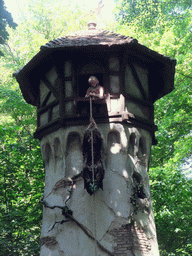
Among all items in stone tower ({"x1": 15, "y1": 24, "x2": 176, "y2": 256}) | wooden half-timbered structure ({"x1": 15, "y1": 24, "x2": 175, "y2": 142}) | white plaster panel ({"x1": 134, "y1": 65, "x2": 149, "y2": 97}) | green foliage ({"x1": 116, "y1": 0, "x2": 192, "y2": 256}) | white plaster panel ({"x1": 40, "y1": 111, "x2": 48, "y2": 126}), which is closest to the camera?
stone tower ({"x1": 15, "y1": 24, "x2": 176, "y2": 256})

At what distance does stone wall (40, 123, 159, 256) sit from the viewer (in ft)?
25.6

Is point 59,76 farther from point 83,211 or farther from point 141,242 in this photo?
point 141,242

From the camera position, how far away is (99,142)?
8.12m

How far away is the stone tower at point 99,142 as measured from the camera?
7.94 metres

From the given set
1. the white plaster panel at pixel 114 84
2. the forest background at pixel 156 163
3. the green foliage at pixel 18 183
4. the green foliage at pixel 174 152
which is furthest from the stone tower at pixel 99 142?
the green foliage at pixel 174 152

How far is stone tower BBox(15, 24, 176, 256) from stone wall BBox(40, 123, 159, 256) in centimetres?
2

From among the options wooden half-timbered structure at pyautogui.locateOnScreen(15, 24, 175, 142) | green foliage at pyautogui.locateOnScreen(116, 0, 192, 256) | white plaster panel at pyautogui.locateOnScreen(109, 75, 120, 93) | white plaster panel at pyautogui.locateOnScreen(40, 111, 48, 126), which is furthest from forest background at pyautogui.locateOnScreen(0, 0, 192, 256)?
white plaster panel at pyautogui.locateOnScreen(109, 75, 120, 93)

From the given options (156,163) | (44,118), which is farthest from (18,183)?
(156,163)

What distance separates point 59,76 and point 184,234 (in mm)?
8144

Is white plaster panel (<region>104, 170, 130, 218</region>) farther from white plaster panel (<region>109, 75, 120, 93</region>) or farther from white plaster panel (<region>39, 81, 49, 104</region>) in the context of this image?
white plaster panel (<region>39, 81, 49, 104</region>)

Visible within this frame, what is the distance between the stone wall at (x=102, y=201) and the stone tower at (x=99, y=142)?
0.07ft

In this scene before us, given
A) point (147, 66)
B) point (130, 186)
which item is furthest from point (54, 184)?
point (147, 66)

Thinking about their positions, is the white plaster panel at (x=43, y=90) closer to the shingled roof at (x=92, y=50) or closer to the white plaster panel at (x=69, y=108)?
the shingled roof at (x=92, y=50)

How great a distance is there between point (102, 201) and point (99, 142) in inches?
53.5
